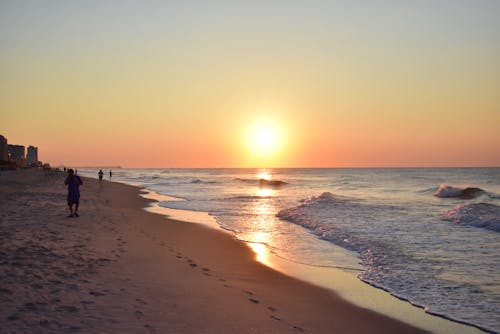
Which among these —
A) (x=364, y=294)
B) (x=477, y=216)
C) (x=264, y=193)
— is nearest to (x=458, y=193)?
(x=264, y=193)

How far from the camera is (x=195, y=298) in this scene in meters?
6.91

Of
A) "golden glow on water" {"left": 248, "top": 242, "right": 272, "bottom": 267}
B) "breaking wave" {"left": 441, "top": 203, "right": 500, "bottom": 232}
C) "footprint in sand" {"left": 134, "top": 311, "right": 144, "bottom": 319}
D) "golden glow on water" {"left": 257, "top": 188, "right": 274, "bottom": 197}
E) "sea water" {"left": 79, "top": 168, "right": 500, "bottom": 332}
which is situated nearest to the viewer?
"footprint in sand" {"left": 134, "top": 311, "right": 144, "bottom": 319}

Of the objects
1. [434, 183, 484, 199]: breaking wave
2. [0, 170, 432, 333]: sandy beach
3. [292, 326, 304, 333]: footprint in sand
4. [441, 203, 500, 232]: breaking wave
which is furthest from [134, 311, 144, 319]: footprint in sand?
[434, 183, 484, 199]: breaking wave

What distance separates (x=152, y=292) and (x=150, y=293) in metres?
0.08

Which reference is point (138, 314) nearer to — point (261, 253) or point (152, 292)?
point (152, 292)

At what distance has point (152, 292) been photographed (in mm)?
6992

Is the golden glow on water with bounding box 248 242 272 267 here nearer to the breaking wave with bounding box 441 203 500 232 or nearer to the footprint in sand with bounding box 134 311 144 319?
the footprint in sand with bounding box 134 311 144 319

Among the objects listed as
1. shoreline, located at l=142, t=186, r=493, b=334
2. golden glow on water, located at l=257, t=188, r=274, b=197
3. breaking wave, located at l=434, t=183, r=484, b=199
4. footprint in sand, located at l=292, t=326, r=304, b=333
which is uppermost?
breaking wave, located at l=434, t=183, r=484, b=199

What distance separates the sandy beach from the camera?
18.1 feet

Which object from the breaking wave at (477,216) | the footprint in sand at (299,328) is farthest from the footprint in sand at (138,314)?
the breaking wave at (477,216)

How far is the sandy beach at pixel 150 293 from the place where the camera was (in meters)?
5.50

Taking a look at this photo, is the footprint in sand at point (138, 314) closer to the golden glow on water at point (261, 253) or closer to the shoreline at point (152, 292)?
the shoreline at point (152, 292)

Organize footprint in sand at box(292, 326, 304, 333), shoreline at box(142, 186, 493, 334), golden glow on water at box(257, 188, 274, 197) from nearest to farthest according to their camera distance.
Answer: footprint in sand at box(292, 326, 304, 333) → shoreline at box(142, 186, 493, 334) → golden glow on water at box(257, 188, 274, 197)

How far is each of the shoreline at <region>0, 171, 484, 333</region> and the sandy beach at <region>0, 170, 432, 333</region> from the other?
0.05 ft
